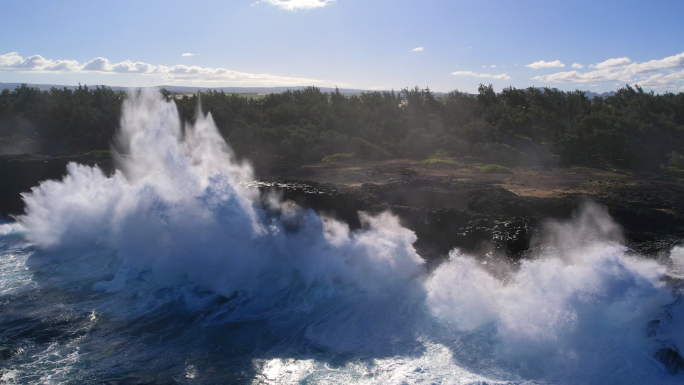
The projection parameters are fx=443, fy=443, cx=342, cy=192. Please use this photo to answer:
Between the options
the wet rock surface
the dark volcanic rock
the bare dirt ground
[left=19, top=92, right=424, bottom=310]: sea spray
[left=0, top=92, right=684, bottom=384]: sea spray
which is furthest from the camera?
the bare dirt ground

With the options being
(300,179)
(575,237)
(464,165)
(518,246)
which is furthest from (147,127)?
(575,237)

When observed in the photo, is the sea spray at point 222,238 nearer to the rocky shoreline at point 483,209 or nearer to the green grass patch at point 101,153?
the rocky shoreline at point 483,209

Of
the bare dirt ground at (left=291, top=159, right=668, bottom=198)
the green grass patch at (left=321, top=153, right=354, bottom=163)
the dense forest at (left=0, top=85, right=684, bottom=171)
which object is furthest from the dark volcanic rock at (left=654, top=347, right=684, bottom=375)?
the green grass patch at (left=321, top=153, right=354, bottom=163)

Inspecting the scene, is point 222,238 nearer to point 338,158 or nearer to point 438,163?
point 338,158

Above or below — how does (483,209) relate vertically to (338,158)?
below

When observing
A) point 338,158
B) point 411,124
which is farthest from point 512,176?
point 411,124

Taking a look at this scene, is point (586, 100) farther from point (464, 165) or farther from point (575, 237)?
point (575, 237)

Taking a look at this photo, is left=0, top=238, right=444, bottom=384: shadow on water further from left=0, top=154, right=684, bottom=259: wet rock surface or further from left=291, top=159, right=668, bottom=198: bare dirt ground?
left=291, top=159, right=668, bottom=198: bare dirt ground
